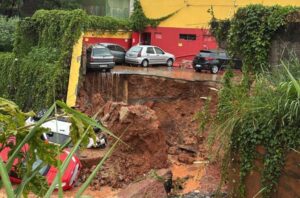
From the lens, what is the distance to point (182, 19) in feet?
123

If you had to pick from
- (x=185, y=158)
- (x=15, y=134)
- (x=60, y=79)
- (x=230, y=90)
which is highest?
(x=15, y=134)

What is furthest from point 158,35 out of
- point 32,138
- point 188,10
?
point 32,138

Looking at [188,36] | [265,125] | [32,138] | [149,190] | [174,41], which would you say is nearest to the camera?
[32,138]

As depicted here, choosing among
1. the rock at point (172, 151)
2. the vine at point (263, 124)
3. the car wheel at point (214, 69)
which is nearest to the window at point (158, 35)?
the car wheel at point (214, 69)

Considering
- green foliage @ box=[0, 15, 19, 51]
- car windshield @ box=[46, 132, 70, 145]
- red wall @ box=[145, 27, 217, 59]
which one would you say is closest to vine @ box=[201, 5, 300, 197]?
car windshield @ box=[46, 132, 70, 145]

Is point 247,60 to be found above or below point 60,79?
above

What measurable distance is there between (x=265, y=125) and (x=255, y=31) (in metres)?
4.43

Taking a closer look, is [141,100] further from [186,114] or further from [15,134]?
[15,134]

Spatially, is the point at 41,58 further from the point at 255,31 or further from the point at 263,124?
the point at 263,124

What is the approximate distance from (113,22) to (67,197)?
25550mm

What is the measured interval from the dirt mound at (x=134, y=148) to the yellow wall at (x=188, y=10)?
17727mm

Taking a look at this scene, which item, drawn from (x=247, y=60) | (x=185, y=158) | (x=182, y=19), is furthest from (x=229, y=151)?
(x=182, y=19)

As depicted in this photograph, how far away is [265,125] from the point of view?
302 inches

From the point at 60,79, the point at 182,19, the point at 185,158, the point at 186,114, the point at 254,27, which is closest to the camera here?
the point at 254,27
